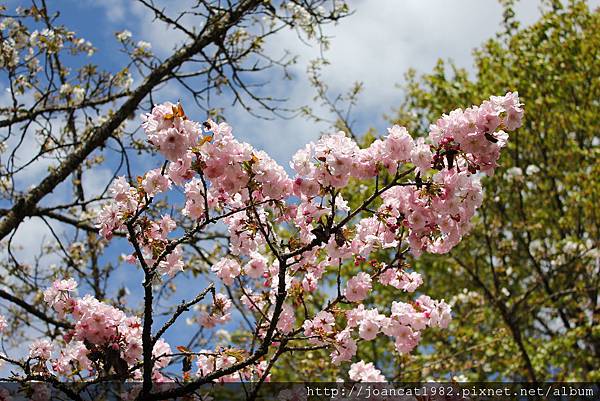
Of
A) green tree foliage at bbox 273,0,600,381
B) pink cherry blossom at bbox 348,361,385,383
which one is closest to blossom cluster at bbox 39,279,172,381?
pink cherry blossom at bbox 348,361,385,383

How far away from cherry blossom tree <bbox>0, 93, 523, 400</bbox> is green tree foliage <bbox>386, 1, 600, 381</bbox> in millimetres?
5612

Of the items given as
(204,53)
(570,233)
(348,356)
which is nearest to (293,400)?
(348,356)

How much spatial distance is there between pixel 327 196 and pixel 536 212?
28.1ft

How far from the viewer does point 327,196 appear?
3.23 meters

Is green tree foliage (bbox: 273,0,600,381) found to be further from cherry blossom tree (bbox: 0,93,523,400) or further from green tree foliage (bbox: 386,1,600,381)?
cherry blossom tree (bbox: 0,93,523,400)

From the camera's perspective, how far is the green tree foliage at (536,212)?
945cm

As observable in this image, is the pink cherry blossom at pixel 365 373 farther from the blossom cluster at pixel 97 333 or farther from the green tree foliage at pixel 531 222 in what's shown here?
the green tree foliage at pixel 531 222

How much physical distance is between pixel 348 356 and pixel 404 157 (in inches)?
49.9

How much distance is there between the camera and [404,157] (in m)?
2.97

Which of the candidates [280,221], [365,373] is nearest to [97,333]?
[280,221]

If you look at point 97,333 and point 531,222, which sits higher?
point 531,222

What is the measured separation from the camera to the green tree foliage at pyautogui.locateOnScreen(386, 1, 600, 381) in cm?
945

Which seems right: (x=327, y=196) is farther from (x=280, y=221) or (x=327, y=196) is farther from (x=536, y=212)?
(x=536, y=212)

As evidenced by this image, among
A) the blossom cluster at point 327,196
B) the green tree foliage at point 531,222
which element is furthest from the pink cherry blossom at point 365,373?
the green tree foliage at point 531,222
